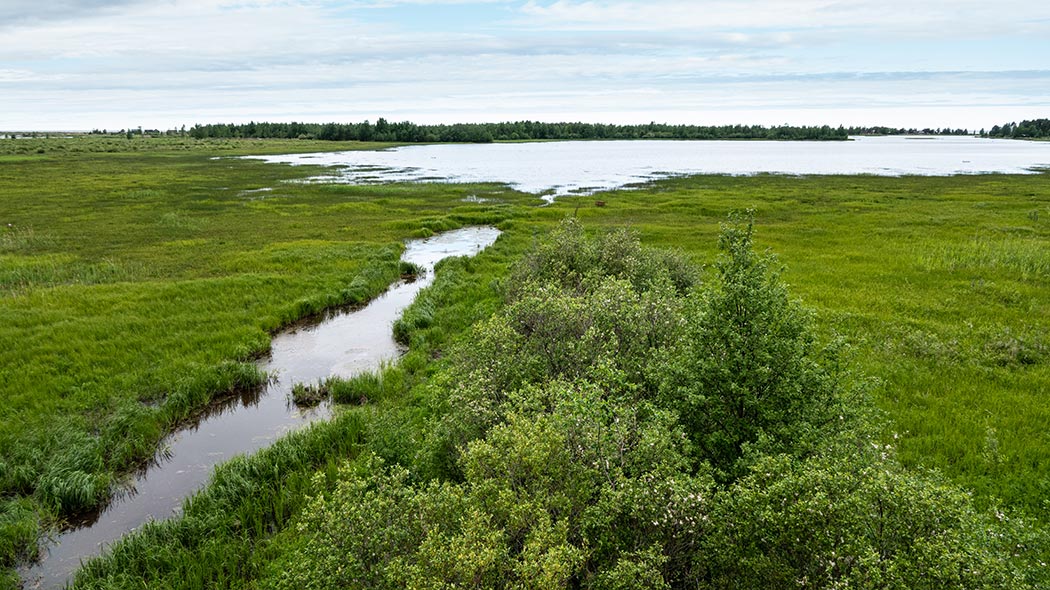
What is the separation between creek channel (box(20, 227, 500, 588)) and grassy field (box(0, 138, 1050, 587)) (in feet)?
1.98

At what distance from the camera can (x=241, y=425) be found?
635 inches

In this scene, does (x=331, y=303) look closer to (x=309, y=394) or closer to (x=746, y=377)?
(x=309, y=394)

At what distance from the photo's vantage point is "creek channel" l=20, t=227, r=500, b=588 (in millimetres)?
11156

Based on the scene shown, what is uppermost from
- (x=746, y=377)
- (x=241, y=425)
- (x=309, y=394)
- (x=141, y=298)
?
(x=746, y=377)

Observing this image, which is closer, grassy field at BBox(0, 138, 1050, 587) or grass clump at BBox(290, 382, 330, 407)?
grassy field at BBox(0, 138, 1050, 587)

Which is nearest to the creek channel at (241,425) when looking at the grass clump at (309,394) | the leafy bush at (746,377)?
the grass clump at (309,394)

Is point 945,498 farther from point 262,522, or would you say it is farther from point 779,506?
point 262,522

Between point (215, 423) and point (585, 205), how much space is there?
45653 millimetres

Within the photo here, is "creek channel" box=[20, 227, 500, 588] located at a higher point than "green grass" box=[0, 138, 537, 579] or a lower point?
lower

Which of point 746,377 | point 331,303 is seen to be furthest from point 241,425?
point 746,377

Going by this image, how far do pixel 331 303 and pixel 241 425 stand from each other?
1119cm

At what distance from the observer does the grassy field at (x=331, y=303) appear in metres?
12.8

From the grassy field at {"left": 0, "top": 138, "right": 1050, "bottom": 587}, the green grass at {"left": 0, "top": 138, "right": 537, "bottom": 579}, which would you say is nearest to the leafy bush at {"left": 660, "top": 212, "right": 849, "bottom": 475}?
the grassy field at {"left": 0, "top": 138, "right": 1050, "bottom": 587}

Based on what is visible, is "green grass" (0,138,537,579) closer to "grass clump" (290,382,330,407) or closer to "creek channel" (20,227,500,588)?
"creek channel" (20,227,500,588)
